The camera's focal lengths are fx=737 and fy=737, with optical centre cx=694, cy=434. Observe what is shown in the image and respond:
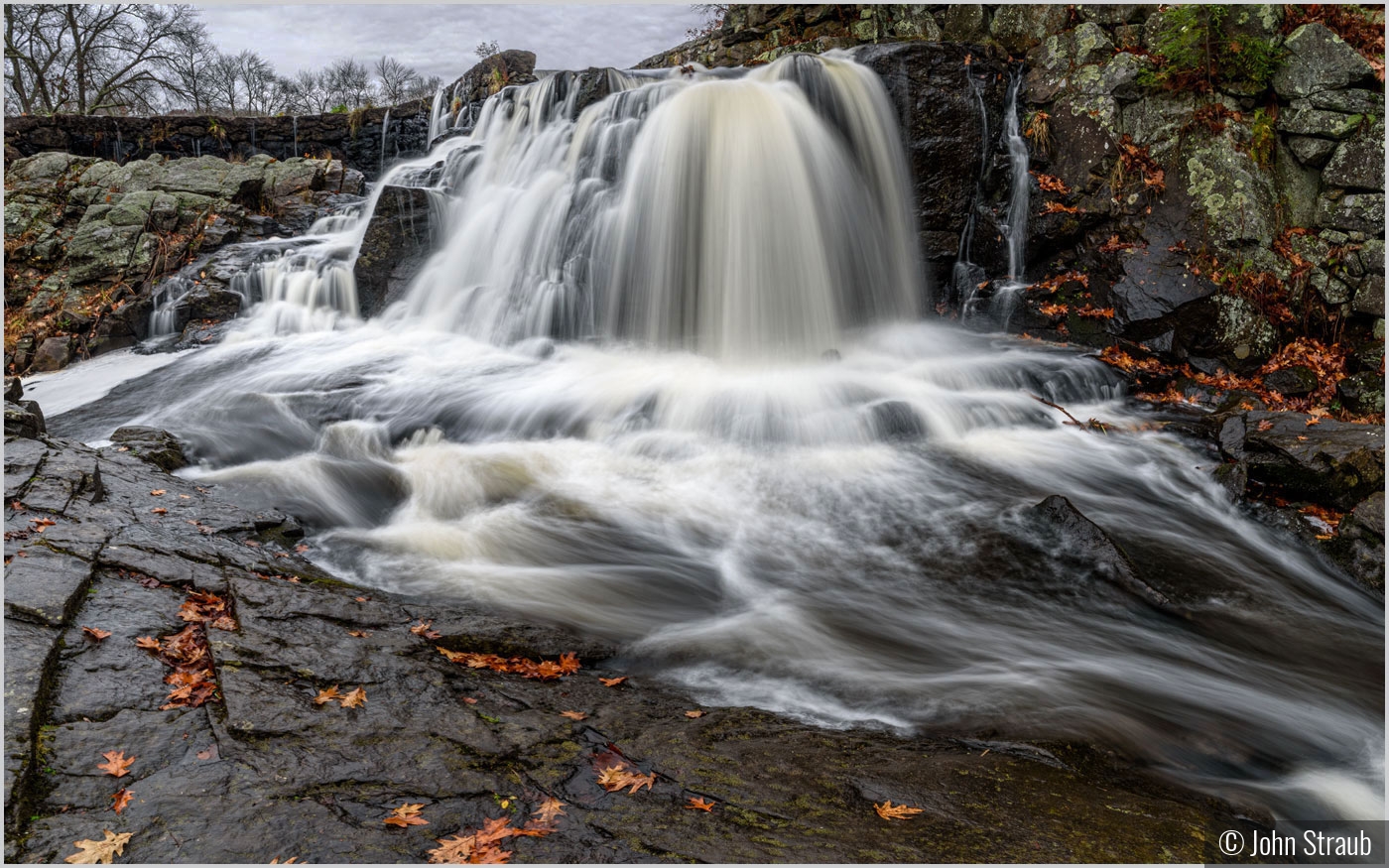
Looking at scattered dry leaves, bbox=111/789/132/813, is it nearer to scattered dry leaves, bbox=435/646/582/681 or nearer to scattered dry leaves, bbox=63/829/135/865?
scattered dry leaves, bbox=63/829/135/865

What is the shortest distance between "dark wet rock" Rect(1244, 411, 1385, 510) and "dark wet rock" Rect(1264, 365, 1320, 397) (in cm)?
211

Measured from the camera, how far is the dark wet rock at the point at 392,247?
1237cm

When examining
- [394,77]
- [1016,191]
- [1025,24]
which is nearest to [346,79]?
[394,77]

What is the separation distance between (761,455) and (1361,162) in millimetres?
8309

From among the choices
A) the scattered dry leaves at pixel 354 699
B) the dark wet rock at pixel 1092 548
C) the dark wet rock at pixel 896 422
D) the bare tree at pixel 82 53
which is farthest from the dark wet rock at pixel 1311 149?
the bare tree at pixel 82 53

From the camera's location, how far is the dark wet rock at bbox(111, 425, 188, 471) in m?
6.64

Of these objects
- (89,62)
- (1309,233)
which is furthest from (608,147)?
(89,62)

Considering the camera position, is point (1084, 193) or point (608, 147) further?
point (608, 147)

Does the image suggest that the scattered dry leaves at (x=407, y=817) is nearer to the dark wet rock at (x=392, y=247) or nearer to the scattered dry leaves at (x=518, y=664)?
the scattered dry leaves at (x=518, y=664)

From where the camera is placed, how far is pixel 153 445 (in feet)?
22.5

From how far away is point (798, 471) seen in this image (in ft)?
23.5

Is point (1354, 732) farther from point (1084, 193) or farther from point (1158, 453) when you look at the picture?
point (1084, 193)

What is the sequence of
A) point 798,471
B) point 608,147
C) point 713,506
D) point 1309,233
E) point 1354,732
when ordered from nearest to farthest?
point 1354,732
point 713,506
point 798,471
point 1309,233
point 608,147

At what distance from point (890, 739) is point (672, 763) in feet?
3.73
